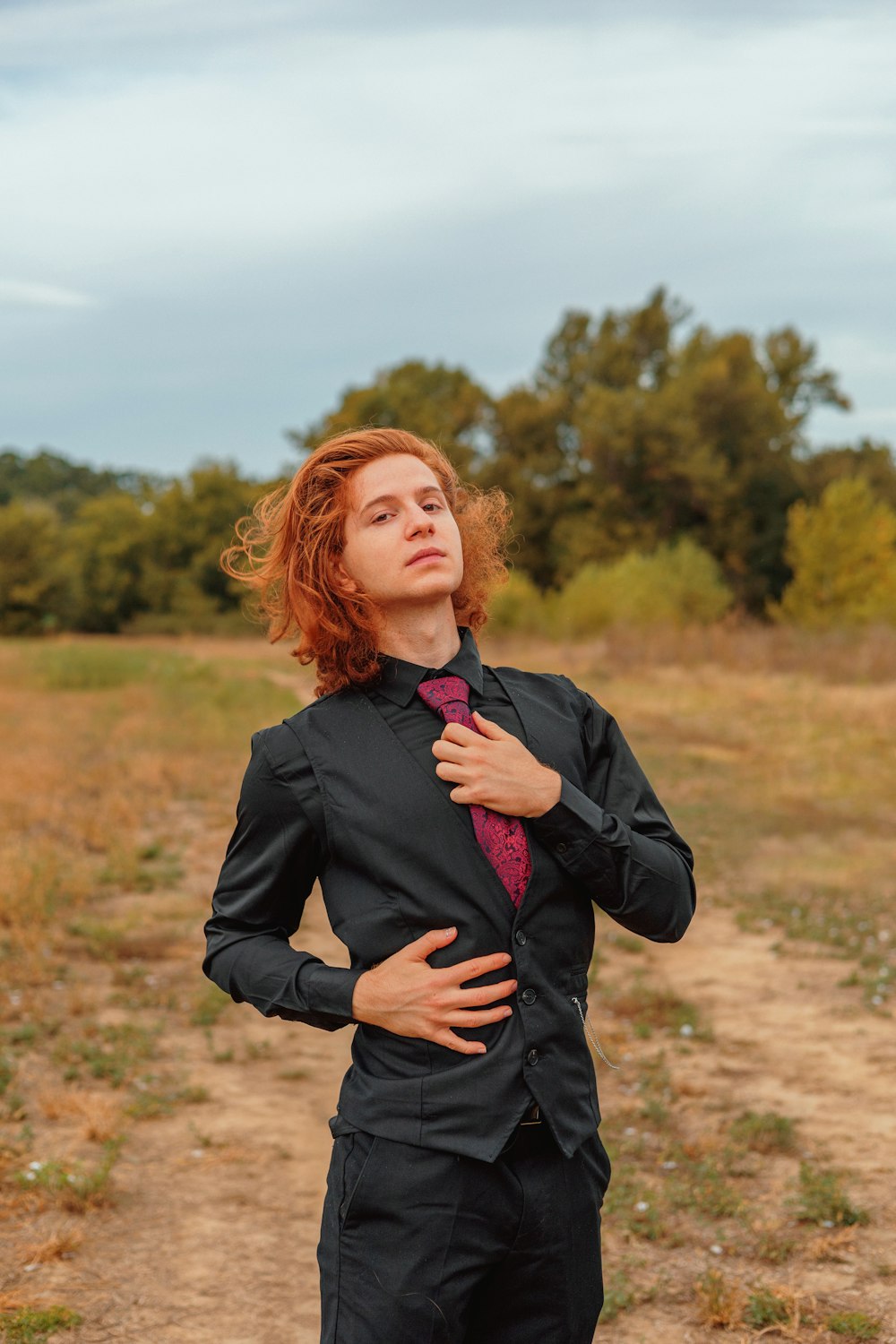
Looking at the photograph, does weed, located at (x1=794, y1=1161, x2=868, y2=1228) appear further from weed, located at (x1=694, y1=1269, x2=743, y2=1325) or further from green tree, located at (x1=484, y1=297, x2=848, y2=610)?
green tree, located at (x1=484, y1=297, x2=848, y2=610)

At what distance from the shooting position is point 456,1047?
194 centimetres

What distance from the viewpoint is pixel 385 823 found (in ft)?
6.62

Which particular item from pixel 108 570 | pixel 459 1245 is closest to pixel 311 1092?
pixel 459 1245

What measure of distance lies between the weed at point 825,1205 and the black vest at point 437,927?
8.63 feet

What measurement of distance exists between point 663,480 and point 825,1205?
1593 inches

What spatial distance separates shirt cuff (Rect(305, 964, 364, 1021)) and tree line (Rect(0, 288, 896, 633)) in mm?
31531

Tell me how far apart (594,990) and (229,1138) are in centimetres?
256

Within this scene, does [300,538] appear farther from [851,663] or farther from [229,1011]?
[851,663]

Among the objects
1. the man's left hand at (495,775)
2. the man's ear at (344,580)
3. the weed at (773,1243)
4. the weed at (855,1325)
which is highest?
the man's ear at (344,580)

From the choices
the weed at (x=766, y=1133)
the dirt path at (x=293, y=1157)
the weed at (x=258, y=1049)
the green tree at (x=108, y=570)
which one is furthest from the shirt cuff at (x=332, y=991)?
the green tree at (x=108, y=570)

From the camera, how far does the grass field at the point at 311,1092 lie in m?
3.96

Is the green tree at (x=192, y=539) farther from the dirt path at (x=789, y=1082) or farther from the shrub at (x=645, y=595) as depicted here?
the dirt path at (x=789, y=1082)

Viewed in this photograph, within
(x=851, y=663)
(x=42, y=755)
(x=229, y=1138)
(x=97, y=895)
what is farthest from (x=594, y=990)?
(x=851, y=663)

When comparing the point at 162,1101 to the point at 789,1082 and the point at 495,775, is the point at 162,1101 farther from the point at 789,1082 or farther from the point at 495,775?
the point at 495,775
